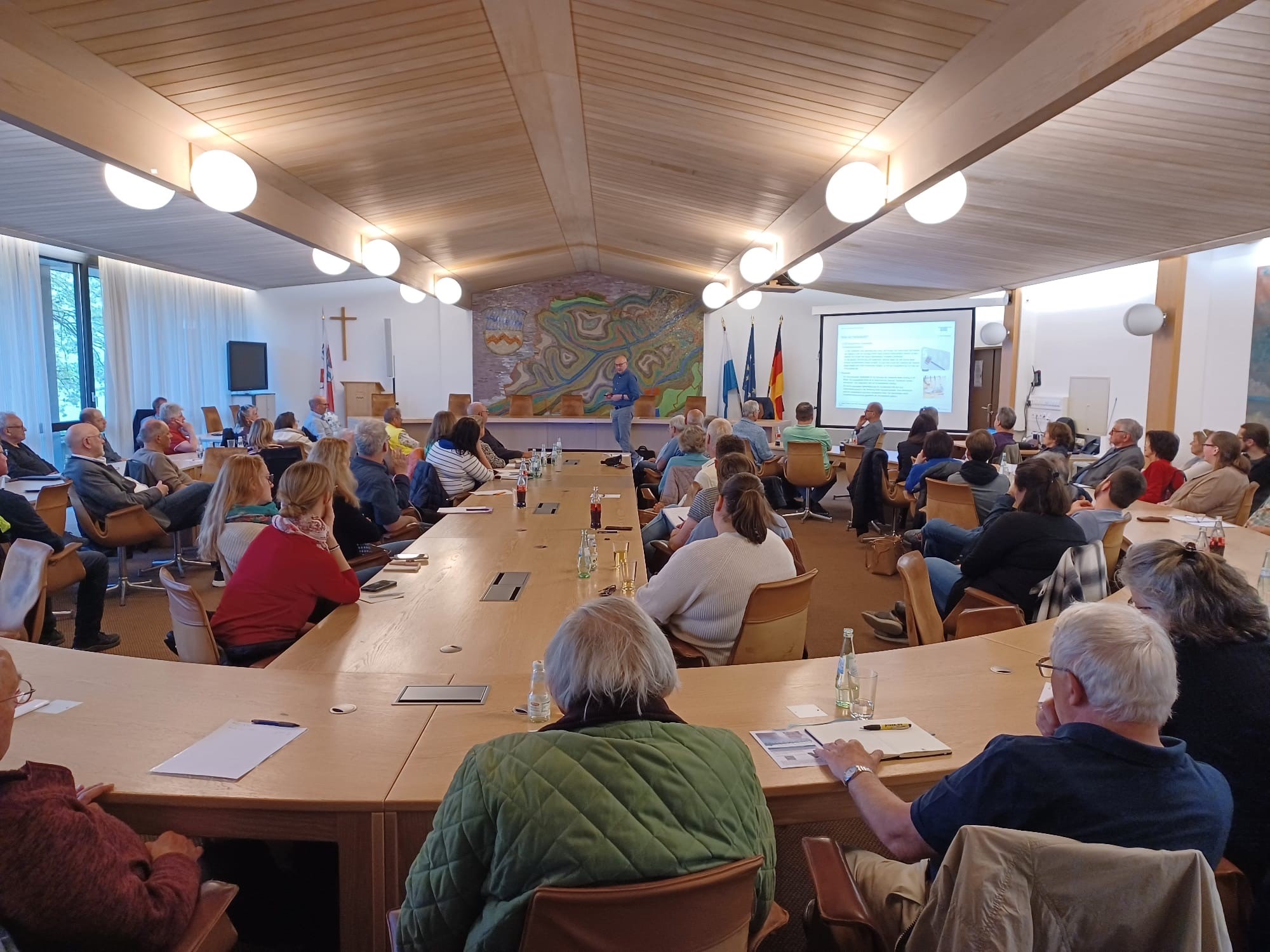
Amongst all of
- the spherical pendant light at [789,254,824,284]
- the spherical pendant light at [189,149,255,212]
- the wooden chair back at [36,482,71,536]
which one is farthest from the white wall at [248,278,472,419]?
the spherical pendant light at [189,149,255,212]

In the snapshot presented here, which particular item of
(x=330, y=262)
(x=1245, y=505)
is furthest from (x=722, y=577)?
(x=330, y=262)

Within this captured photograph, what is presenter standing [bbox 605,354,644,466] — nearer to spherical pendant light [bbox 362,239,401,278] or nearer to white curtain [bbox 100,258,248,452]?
spherical pendant light [bbox 362,239,401,278]

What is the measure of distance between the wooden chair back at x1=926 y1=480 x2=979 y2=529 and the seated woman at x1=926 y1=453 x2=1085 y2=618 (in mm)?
2038

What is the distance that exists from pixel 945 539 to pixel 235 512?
4.05 m

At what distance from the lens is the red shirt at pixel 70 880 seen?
134 centimetres

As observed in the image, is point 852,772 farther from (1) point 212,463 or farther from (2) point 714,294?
(2) point 714,294

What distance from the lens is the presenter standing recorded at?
12.8 m

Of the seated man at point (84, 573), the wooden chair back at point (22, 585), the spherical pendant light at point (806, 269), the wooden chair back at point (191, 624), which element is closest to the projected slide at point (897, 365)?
the spherical pendant light at point (806, 269)

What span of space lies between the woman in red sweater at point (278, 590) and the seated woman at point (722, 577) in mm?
1174

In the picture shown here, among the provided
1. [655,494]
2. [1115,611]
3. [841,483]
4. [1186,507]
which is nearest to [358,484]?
[655,494]

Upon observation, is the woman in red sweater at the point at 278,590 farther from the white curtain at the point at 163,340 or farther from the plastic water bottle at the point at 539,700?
the white curtain at the point at 163,340

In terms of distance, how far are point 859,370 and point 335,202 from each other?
27.2ft

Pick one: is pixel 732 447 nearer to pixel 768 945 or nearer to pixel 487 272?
pixel 768 945

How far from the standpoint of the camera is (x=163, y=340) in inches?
453
